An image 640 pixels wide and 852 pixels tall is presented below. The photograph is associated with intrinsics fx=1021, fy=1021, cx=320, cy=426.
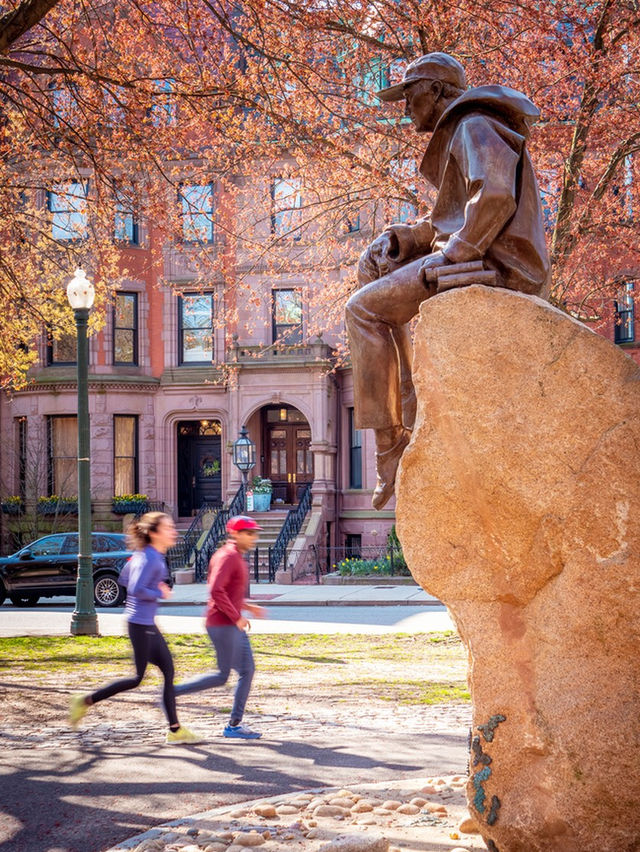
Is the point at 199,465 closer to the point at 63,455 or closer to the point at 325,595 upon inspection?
the point at 63,455

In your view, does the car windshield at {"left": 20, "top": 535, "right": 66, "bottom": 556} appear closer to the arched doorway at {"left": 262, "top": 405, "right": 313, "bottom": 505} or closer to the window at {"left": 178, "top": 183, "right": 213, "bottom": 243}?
the window at {"left": 178, "top": 183, "right": 213, "bottom": 243}

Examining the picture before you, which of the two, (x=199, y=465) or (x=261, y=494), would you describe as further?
(x=199, y=465)

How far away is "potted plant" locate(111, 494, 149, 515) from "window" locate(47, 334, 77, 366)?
544cm

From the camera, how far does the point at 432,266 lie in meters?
4.86

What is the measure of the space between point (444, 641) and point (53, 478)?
23.0 m

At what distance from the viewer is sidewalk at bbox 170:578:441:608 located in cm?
2241

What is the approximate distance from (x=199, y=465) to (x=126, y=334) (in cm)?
544

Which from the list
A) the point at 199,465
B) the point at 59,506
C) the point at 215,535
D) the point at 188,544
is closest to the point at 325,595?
the point at 215,535

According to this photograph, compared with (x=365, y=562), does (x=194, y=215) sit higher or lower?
higher

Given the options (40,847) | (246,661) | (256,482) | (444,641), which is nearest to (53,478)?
(256,482)

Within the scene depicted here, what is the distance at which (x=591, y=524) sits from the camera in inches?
167

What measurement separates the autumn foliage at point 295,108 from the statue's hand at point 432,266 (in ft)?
19.7

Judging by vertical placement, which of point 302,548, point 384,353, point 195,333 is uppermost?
point 195,333

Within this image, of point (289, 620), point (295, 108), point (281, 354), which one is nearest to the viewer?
point (295, 108)
